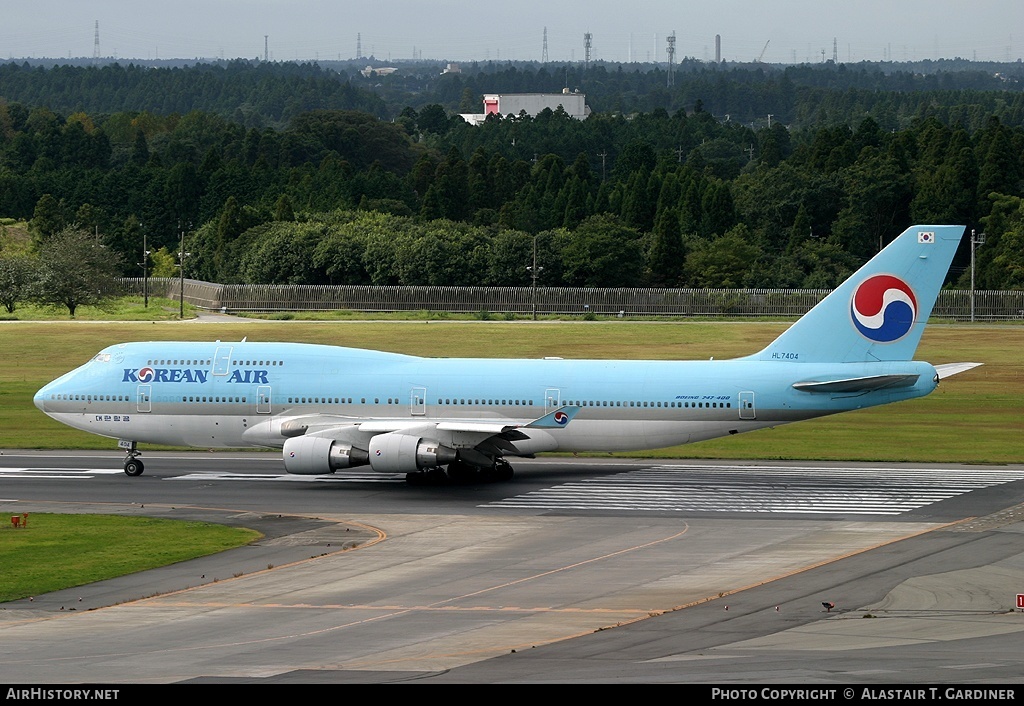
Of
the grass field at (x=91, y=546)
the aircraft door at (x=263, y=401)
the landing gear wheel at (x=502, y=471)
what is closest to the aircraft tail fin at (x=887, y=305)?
the landing gear wheel at (x=502, y=471)

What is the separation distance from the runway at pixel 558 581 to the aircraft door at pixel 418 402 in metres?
2.75

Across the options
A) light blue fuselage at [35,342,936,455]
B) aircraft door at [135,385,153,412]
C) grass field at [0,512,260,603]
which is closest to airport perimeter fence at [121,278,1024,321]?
light blue fuselage at [35,342,936,455]

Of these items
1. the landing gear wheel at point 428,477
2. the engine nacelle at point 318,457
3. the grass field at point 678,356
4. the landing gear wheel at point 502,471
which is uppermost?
the engine nacelle at point 318,457

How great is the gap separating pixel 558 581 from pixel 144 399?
933 inches

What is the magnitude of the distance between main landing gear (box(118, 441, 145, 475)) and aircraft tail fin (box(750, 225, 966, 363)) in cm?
2438

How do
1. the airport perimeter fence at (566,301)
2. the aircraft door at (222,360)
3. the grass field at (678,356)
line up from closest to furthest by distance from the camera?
the aircraft door at (222,360)
the grass field at (678,356)
the airport perimeter fence at (566,301)

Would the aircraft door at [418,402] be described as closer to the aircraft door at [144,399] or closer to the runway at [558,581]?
the runway at [558,581]

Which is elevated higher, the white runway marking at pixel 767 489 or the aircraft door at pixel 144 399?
the aircraft door at pixel 144 399

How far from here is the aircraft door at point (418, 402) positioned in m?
52.8

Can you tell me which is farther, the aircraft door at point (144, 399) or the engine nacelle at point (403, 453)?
the aircraft door at point (144, 399)

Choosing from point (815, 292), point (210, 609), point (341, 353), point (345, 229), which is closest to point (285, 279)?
point (345, 229)

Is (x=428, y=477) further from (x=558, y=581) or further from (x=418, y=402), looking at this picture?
(x=558, y=581)

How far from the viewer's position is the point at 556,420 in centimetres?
5134

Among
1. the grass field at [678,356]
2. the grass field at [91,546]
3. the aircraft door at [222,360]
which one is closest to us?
the grass field at [91,546]
